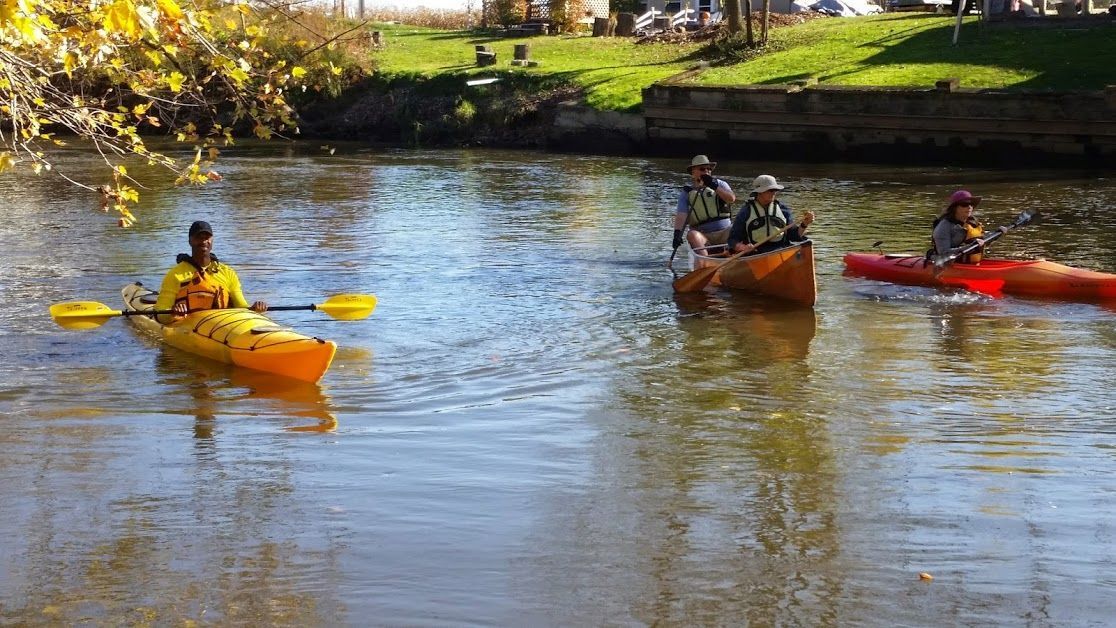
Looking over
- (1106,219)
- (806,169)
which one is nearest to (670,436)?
(1106,219)

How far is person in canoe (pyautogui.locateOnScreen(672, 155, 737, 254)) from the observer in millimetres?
15203

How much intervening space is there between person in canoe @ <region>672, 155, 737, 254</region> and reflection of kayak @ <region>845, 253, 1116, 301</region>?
2.04 m

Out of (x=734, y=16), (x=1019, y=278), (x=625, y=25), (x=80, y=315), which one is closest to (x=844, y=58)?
(x=734, y=16)

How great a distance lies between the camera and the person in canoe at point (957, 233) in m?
13.8

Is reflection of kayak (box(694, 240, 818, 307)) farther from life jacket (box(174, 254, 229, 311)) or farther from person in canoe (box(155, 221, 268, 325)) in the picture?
life jacket (box(174, 254, 229, 311))

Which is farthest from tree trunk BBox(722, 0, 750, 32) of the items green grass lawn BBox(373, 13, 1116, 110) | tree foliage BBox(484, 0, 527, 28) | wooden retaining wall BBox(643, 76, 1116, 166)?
tree foliage BBox(484, 0, 527, 28)

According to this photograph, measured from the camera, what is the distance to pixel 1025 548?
6.64 m

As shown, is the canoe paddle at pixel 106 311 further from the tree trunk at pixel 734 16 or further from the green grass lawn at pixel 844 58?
the tree trunk at pixel 734 16

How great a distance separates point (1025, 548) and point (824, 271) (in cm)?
946

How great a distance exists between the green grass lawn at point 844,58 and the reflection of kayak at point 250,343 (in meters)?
20.8

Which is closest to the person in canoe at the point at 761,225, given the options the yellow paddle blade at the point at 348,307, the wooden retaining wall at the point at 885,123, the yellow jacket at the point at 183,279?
the yellow paddle blade at the point at 348,307

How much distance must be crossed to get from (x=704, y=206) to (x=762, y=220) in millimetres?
1585

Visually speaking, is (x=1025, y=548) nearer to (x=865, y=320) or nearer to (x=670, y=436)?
(x=670, y=436)

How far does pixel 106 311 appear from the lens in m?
11.6
